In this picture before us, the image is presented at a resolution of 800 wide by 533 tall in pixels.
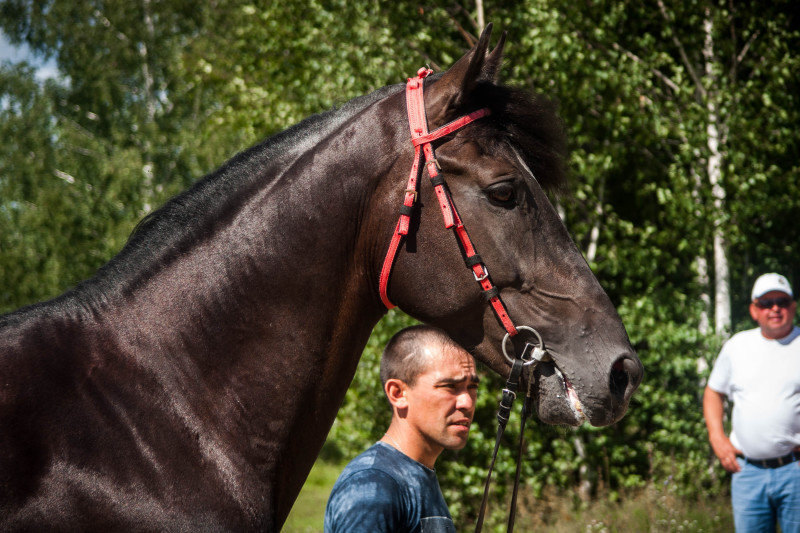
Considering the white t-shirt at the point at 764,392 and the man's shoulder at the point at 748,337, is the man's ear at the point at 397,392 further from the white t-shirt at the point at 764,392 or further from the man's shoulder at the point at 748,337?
the man's shoulder at the point at 748,337

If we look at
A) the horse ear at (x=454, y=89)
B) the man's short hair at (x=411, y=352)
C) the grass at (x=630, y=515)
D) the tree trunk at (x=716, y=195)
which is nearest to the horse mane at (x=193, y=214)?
the horse ear at (x=454, y=89)

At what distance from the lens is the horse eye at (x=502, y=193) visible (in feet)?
6.42

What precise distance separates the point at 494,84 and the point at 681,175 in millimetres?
6107

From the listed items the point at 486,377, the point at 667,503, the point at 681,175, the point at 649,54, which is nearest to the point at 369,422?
the point at 486,377

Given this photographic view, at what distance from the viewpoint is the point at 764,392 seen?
16.7 feet

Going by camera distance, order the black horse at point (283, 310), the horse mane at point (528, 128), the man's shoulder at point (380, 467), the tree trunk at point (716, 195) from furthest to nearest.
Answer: the tree trunk at point (716, 195) < the man's shoulder at point (380, 467) < the horse mane at point (528, 128) < the black horse at point (283, 310)

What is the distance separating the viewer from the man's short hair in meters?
2.55

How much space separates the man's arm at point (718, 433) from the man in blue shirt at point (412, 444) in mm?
3512

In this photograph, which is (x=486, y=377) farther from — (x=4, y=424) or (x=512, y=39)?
(x=4, y=424)

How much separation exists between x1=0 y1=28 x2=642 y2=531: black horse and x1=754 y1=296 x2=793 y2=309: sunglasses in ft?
12.5

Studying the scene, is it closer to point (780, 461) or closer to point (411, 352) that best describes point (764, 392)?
point (780, 461)

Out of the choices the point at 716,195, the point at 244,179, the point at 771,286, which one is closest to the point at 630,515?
the point at 771,286

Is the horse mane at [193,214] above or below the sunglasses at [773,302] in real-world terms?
above

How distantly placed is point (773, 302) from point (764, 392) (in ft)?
2.20
